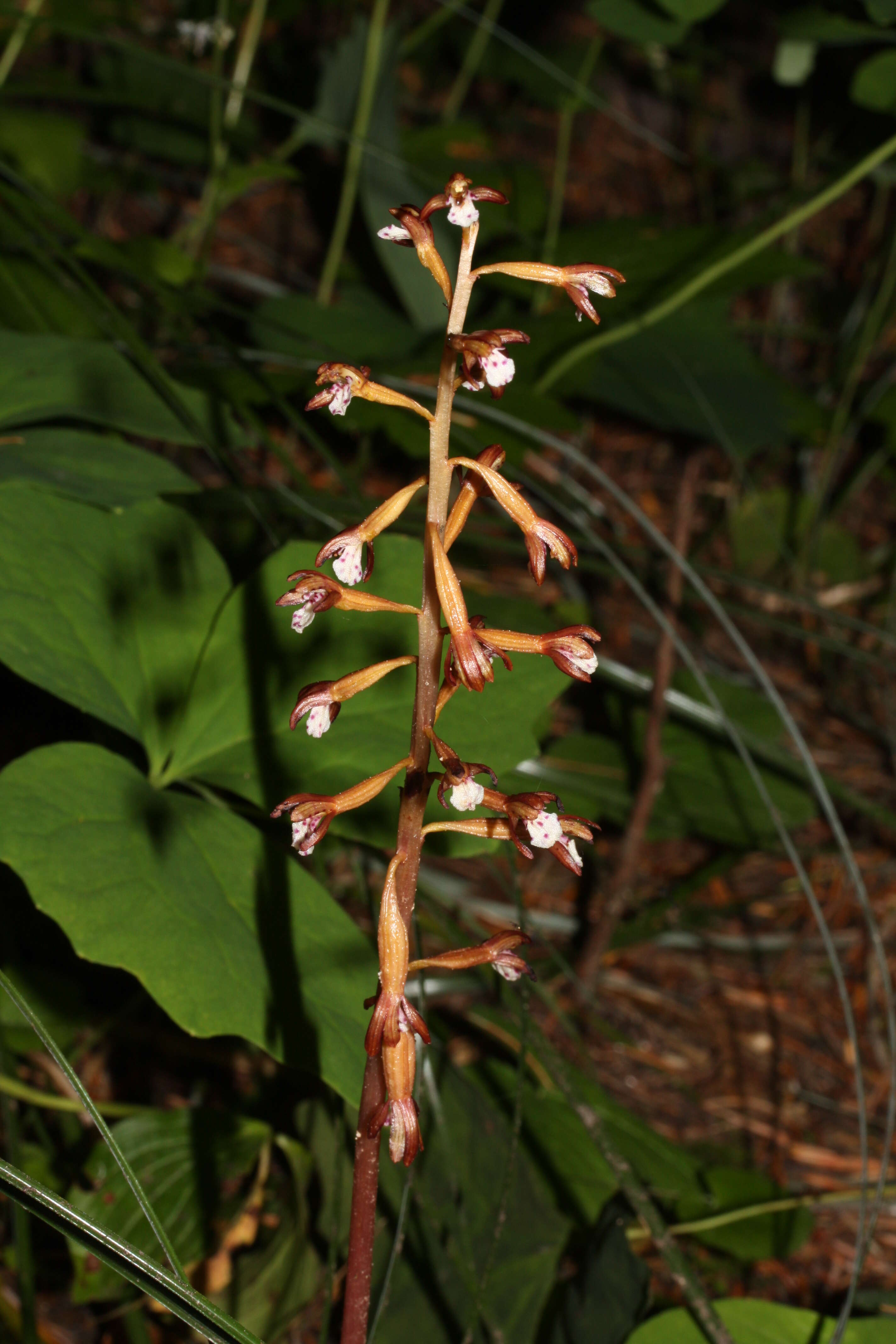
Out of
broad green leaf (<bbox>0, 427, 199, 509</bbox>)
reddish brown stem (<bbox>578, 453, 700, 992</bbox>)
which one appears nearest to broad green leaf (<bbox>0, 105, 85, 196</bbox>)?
broad green leaf (<bbox>0, 427, 199, 509</bbox>)

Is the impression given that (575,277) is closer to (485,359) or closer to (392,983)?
(485,359)

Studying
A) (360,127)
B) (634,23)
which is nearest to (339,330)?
(360,127)

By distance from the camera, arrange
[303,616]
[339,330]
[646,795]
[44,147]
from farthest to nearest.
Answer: [44,147] < [339,330] < [646,795] < [303,616]

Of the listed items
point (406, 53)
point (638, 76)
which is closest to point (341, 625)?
point (406, 53)

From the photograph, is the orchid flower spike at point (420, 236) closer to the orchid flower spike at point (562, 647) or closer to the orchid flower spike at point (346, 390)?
the orchid flower spike at point (346, 390)

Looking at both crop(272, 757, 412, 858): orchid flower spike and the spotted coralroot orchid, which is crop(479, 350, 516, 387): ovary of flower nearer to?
the spotted coralroot orchid

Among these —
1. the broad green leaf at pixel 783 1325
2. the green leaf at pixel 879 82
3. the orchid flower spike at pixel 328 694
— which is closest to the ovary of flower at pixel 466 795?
the orchid flower spike at pixel 328 694

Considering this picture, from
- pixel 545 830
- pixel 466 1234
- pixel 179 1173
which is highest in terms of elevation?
pixel 545 830
